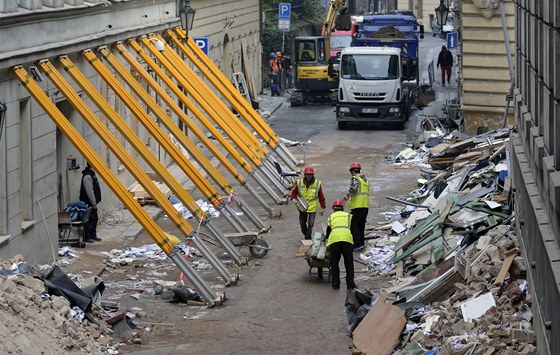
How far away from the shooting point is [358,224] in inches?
854

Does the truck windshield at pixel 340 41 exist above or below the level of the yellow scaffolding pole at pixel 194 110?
below

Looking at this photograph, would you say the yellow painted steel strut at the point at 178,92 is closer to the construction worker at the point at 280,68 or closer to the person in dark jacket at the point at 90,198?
the person in dark jacket at the point at 90,198

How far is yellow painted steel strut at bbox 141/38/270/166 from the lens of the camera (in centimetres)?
2584

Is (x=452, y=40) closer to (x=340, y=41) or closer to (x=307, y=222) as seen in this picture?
(x=340, y=41)

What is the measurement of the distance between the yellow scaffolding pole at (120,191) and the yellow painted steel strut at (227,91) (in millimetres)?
10086

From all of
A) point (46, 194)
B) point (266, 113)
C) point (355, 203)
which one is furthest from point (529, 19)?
point (266, 113)

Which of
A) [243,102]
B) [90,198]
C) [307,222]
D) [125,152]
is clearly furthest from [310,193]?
[243,102]

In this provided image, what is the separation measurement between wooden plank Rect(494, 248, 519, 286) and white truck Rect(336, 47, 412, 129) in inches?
941

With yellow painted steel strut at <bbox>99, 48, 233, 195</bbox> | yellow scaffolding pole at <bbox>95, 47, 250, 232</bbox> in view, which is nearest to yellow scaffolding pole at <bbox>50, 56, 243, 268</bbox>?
yellow scaffolding pole at <bbox>95, 47, 250, 232</bbox>

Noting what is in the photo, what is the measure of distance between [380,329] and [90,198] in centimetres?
865

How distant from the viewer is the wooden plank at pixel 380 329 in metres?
15.0

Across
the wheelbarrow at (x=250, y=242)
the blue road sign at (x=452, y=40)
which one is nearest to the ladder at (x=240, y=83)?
the blue road sign at (x=452, y=40)

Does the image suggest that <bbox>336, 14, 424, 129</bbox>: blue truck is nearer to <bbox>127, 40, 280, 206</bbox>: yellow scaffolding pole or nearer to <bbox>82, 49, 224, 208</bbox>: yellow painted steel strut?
<bbox>127, 40, 280, 206</bbox>: yellow scaffolding pole

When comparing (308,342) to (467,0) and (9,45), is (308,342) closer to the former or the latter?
(9,45)
